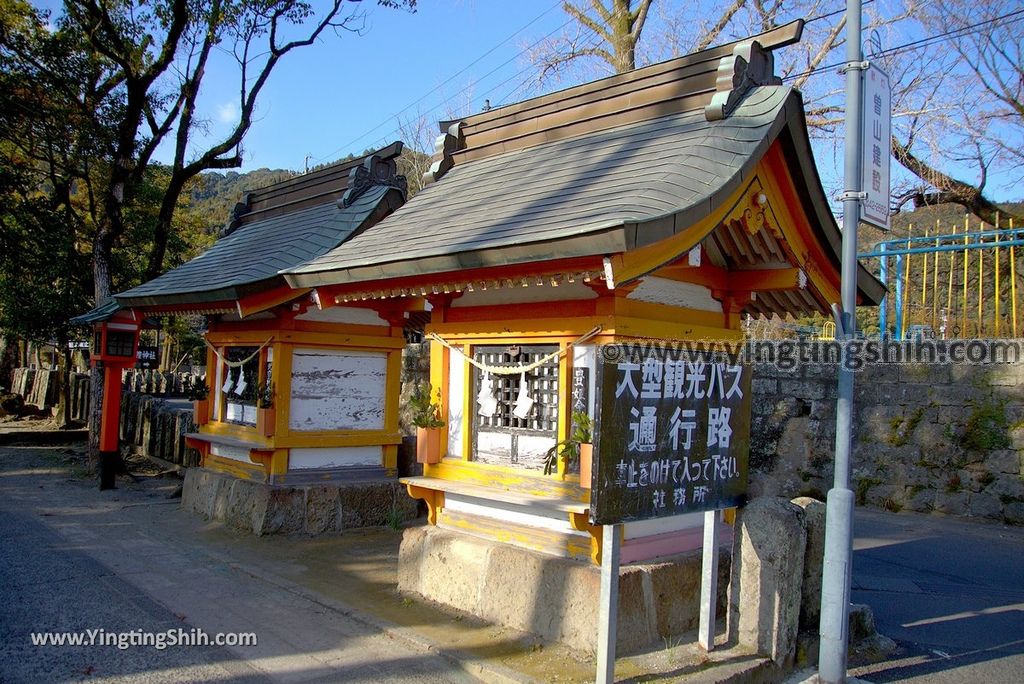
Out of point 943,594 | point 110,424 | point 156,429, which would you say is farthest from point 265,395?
point 156,429

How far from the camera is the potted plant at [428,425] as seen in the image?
6.94 metres

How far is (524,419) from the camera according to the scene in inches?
253

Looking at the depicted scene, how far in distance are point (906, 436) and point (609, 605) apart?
29.1 ft

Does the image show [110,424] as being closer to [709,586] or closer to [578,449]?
[578,449]

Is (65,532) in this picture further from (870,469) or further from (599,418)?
(870,469)

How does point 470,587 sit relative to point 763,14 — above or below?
below

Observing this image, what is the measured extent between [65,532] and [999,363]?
13.1 metres

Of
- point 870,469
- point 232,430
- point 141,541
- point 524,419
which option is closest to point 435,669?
point 524,419

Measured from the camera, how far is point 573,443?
5652 mm

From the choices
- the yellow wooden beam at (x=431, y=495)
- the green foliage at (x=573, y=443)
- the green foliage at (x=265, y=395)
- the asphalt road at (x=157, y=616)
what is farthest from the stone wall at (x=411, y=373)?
the green foliage at (x=573, y=443)

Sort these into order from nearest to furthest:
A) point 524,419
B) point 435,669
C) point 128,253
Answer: point 435,669
point 524,419
point 128,253

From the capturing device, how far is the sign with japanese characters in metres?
4.34

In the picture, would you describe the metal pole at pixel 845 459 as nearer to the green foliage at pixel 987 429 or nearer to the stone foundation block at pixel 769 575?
the stone foundation block at pixel 769 575

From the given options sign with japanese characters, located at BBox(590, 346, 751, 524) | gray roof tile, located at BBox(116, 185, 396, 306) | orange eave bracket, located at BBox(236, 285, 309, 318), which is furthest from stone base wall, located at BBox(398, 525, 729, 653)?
gray roof tile, located at BBox(116, 185, 396, 306)
